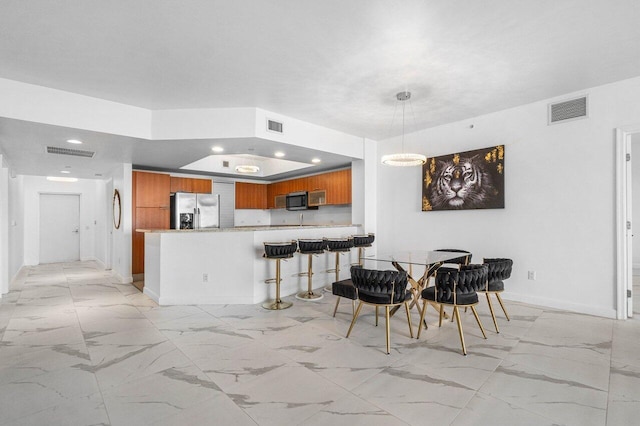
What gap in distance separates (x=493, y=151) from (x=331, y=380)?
3.85 metres

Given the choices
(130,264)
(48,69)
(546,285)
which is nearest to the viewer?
(48,69)

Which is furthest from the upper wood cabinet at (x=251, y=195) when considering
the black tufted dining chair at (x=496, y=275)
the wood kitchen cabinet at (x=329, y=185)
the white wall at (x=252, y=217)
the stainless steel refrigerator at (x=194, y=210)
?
the black tufted dining chair at (x=496, y=275)

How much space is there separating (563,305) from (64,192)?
11.1 metres

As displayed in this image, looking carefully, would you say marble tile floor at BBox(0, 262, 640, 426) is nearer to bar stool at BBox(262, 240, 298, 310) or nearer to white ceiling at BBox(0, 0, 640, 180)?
bar stool at BBox(262, 240, 298, 310)

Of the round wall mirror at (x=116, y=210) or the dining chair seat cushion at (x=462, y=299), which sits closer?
the dining chair seat cushion at (x=462, y=299)

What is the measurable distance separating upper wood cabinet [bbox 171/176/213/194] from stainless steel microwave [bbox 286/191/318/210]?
6.30 ft

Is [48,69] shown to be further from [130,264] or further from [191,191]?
[191,191]

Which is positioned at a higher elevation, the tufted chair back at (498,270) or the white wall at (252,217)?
the white wall at (252,217)

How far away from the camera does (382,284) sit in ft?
9.61

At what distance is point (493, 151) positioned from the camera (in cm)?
454

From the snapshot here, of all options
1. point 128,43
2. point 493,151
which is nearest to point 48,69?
point 128,43

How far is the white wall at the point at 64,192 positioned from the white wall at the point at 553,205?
8.55 meters

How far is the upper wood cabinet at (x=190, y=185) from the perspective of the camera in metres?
7.23

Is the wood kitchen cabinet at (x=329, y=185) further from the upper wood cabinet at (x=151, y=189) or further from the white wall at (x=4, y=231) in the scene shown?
the white wall at (x=4, y=231)
